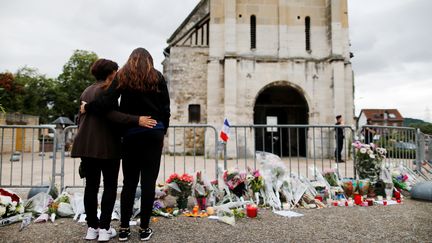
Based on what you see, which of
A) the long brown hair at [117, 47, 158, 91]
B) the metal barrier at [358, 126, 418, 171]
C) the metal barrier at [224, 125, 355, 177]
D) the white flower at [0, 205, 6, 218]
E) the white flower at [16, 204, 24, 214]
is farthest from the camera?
the metal barrier at [358, 126, 418, 171]

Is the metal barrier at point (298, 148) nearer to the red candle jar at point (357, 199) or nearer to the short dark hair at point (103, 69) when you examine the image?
the red candle jar at point (357, 199)

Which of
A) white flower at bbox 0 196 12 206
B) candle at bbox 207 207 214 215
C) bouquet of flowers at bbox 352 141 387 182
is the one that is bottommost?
candle at bbox 207 207 214 215

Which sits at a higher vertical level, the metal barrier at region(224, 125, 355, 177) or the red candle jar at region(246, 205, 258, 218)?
the metal barrier at region(224, 125, 355, 177)

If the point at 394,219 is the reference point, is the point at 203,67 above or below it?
above

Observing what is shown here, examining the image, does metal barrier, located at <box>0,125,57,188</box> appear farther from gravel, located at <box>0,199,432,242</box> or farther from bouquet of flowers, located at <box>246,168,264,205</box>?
bouquet of flowers, located at <box>246,168,264,205</box>

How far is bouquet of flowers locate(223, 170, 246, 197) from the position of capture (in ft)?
15.9

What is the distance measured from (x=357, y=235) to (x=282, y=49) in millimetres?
14666

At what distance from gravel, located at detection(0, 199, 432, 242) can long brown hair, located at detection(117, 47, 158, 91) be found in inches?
66.4

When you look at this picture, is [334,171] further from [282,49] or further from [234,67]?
[282,49]

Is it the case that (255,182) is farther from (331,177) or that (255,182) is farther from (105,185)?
(105,185)

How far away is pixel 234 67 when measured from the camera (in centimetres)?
1620

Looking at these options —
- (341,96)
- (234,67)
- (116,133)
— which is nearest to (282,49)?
(234,67)

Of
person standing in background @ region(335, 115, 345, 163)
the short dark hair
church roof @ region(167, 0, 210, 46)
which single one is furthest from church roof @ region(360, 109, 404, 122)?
the short dark hair

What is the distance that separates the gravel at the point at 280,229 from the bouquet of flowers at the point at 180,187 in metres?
0.42
